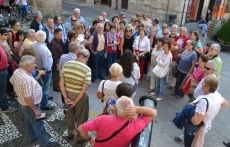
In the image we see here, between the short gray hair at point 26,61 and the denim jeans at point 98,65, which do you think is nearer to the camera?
the short gray hair at point 26,61

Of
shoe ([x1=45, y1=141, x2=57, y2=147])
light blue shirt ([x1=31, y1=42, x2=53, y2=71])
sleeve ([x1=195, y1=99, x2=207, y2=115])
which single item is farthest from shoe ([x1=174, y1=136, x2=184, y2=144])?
light blue shirt ([x1=31, y1=42, x2=53, y2=71])

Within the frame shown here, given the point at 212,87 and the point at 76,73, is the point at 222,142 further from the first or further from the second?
the point at 76,73

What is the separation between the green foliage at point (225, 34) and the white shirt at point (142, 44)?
245 inches

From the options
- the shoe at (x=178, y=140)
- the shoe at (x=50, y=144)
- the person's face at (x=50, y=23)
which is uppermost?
the person's face at (x=50, y=23)

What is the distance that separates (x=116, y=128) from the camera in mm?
2328

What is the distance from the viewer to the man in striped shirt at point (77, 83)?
363 centimetres

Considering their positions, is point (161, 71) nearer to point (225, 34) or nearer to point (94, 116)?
point (94, 116)

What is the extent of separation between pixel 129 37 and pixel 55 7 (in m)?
10.1

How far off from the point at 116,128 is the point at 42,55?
9.48ft

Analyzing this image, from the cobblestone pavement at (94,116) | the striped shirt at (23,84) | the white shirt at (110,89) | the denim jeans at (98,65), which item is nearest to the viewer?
A: the striped shirt at (23,84)

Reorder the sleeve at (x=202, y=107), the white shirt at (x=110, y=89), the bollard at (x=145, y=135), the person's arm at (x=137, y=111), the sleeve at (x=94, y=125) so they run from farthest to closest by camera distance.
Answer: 1. the white shirt at (x=110, y=89)
2. the sleeve at (x=202, y=107)
3. the sleeve at (x=94, y=125)
4. the person's arm at (x=137, y=111)
5. the bollard at (x=145, y=135)

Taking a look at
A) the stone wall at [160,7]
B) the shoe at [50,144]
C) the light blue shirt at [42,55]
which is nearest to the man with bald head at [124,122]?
the shoe at [50,144]

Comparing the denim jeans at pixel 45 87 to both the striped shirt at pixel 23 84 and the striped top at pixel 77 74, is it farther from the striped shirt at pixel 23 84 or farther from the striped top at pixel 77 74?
the striped shirt at pixel 23 84

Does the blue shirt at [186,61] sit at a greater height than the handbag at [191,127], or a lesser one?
greater
